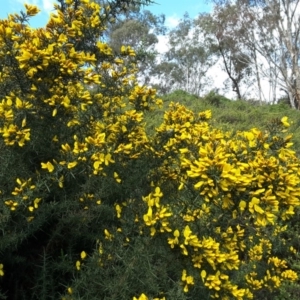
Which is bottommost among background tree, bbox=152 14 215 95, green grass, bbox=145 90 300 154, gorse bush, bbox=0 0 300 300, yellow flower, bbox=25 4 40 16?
gorse bush, bbox=0 0 300 300

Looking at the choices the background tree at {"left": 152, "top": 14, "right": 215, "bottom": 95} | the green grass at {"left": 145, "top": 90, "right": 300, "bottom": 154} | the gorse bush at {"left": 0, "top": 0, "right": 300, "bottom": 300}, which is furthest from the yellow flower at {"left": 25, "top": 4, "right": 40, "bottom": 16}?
the background tree at {"left": 152, "top": 14, "right": 215, "bottom": 95}

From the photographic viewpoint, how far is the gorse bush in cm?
186

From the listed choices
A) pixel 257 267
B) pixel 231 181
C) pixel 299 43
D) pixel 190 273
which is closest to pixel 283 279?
pixel 257 267

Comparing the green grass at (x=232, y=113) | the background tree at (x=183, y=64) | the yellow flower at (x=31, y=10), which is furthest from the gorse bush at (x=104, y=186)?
the background tree at (x=183, y=64)

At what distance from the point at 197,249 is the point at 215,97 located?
35.1ft

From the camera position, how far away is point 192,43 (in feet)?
100

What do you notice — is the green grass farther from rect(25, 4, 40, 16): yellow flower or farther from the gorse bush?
rect(25, 4, 40, 16): yellow flower

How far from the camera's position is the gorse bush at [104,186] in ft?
6.11

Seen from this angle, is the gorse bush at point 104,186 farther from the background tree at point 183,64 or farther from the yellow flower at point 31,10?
→ the background tree at point 183,64

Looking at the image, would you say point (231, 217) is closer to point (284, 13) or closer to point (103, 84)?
point (103, 84)

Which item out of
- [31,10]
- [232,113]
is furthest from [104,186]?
[232,113]

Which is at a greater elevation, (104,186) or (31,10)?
(31,10)

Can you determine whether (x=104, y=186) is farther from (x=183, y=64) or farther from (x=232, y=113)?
(x=183, y=64)

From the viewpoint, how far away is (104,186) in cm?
227
